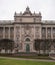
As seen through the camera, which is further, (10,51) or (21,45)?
(21,45)

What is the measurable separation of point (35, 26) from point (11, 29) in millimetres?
12026

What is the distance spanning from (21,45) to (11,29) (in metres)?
10.4

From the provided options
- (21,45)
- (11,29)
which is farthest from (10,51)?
(11,29)

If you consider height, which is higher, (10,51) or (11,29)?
(11,29)

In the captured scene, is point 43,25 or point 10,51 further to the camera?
point 43,25

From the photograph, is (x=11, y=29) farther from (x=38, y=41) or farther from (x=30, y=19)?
(x=38, y=41)

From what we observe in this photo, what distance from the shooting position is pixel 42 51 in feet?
339

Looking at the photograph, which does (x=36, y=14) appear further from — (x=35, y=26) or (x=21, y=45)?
(x=21, y=45)

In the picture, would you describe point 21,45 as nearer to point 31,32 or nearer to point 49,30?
point 31,32

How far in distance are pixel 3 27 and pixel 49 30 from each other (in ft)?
71.0

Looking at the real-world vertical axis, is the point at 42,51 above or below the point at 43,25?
below

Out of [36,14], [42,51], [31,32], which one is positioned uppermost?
[36,14]

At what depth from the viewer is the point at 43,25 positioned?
112 m

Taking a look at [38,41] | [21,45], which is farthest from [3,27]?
[38,41]
